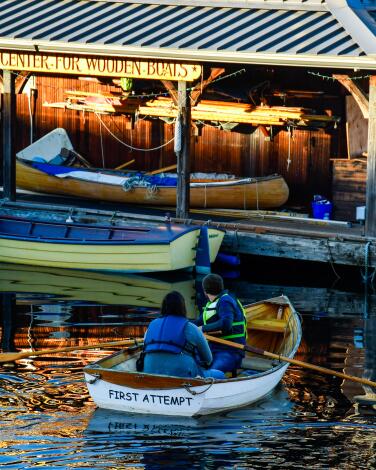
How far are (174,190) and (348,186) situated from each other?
150 inches

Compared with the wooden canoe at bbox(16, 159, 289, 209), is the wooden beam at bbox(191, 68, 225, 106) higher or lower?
higher

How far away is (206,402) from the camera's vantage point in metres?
13.0

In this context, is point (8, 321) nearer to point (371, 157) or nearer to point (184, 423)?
point (184, 423)

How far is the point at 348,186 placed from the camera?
25922mm

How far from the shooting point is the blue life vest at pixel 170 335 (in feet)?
42.4

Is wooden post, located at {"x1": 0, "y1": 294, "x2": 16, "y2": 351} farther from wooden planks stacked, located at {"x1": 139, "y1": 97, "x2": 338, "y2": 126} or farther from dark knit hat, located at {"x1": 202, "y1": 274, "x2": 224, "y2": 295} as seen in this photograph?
wooden planks stacked, located at {"x1": 139, "y1": 97, "x2": 338, "y2": 126}

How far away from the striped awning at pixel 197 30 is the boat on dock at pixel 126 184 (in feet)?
12.4

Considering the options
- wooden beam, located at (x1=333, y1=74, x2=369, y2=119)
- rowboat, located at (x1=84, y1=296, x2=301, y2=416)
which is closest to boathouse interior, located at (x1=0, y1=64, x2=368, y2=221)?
wooden beam, located at (x1=333, y1=74, x2=369, y2=119)

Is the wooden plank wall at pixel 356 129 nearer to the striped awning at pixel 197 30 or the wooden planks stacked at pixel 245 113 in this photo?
the wooden planks stacked at pixel 245 113

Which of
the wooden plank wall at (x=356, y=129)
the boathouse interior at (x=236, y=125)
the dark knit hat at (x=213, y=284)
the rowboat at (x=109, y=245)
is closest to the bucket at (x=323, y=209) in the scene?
the boathouse interior at (x=236, y=125)

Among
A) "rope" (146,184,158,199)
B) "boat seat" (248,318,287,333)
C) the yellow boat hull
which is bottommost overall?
"boat seat" (248,318,287,333)

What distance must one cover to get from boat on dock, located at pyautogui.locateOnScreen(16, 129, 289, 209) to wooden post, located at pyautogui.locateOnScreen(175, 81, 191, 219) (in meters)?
2.02

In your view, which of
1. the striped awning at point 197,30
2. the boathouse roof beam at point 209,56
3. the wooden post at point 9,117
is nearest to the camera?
the boathouse roof beam at point 209,56

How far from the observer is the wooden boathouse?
74.1 feet
